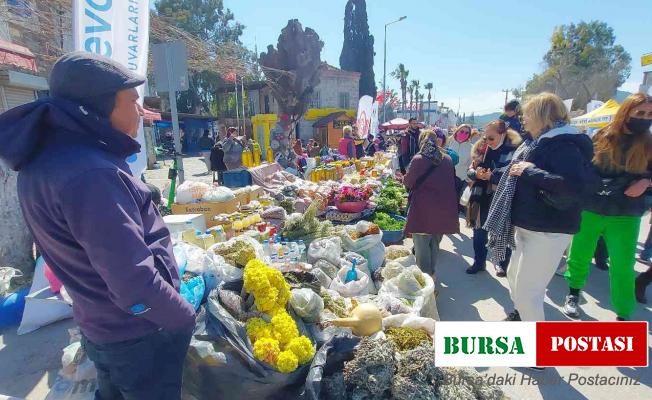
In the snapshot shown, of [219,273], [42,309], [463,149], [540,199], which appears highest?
[463,149]

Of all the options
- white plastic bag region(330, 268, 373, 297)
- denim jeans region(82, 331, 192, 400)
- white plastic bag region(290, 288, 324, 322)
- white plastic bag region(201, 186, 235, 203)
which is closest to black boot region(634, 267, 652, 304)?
white plastic bag region(330, 268, 373, 297)

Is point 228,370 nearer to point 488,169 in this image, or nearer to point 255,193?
point 488,169

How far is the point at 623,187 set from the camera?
2959mm

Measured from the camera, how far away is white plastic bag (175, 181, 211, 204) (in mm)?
4977

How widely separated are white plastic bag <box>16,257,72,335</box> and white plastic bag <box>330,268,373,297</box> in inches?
105

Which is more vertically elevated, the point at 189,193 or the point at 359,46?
the point at 359,46

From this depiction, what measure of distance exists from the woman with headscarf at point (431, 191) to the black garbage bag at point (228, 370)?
236cm

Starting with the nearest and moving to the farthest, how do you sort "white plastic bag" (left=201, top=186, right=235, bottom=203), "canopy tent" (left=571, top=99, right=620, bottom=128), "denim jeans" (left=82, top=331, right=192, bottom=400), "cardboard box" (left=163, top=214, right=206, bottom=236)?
1. "denim jeans" (left=82, top=331, right=192, bottom=400)
2. "cardboard box" (left=163, top=214, right=206, bottom=236)
3. "white plastic bag" (left=201, top=186, right=235, bottom=203)
4. "canopy tent" (left=571, top=99, right=620, bottom=128)

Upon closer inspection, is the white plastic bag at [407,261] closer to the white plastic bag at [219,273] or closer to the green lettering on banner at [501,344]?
the green lettering on banner at [501,344]

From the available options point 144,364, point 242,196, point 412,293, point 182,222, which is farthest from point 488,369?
point 242,196

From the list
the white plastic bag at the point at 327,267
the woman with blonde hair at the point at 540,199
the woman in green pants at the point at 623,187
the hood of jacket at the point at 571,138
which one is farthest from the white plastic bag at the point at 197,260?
the woman in green pants at the point at 623,187

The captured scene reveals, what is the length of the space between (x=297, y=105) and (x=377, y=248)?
1707cm

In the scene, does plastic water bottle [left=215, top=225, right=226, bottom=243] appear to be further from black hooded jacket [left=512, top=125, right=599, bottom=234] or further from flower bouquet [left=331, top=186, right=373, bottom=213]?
black hooded jacket [left=512, top=125, right=599, bottom=234]

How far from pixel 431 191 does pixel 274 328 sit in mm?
2488
